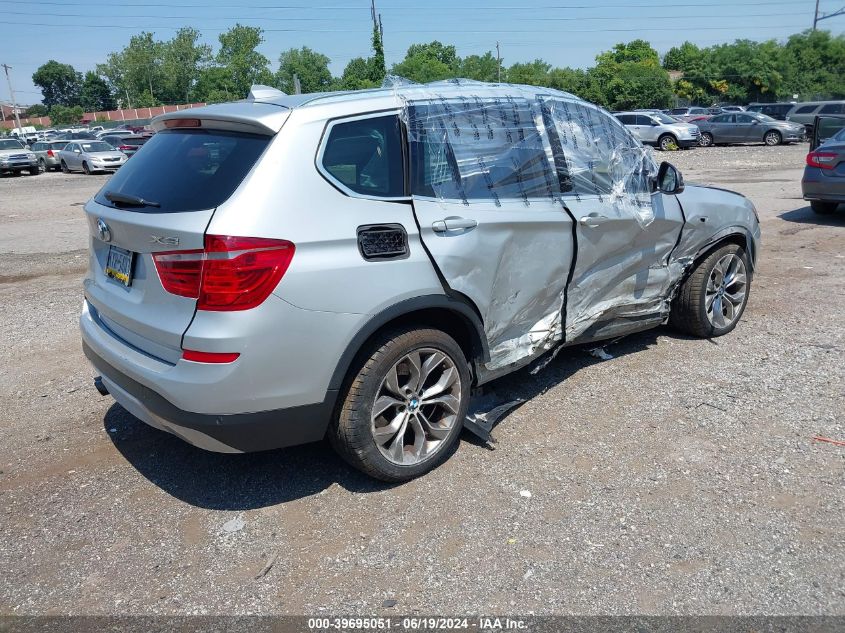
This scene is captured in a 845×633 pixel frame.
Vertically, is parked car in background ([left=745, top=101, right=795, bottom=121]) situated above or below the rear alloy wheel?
above

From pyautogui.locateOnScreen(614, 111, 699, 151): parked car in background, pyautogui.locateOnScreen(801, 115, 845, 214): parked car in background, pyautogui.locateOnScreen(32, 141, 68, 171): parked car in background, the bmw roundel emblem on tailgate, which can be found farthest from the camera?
pyautogui.locateOnScreen(32, 141, 68, 171): parked car in background

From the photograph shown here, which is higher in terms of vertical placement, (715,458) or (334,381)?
(334,381)

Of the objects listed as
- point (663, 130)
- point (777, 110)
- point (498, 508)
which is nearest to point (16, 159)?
point (663, 130)

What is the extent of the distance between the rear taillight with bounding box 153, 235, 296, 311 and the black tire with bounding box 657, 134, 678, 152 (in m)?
29.1

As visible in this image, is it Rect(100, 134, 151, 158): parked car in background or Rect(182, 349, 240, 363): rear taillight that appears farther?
Rect(100, 134, 151, 158): parked car in background

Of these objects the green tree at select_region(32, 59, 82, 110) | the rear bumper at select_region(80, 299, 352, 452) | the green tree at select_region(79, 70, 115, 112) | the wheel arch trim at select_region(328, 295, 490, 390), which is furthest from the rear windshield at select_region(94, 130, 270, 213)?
the green tree at select_region(32, 59, 82, 110)

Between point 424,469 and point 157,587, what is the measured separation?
1405 millimetres

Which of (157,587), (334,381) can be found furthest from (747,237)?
(157,587)

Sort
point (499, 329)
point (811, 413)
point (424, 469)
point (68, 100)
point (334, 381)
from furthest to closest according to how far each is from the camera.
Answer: point (68, 100) → point (811, 413) → point (499, 329) → point (424, 469) → point (334, 381)

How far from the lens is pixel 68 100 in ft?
427

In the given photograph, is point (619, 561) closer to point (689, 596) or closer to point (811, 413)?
point (689, 596)

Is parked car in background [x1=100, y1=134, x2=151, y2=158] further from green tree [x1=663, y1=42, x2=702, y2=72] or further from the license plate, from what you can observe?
green tree [x1=663, y1=42, x2=702, y2=72]

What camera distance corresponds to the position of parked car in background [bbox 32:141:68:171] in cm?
3042

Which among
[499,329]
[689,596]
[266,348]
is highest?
[266,348]
